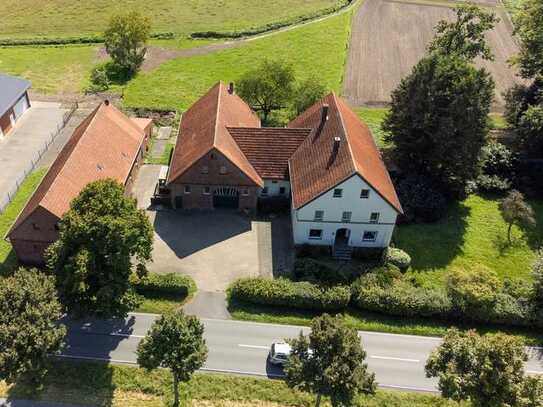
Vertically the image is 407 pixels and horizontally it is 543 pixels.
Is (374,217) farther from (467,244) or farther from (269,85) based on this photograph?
(269,85)

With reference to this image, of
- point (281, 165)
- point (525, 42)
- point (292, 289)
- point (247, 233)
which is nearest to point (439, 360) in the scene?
point (292, 289)

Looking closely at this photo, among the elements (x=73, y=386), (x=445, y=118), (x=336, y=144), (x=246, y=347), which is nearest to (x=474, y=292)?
(x=336, y=144)

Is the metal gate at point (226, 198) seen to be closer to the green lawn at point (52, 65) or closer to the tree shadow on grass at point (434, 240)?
the tree shadow on grass at point (434, 240)

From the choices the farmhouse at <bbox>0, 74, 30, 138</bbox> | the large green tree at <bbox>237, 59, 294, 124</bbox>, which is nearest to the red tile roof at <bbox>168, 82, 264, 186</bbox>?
the large green tree at <bbox>237, 59, 294, 124</bbox>

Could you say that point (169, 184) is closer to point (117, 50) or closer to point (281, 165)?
point (281, 165)

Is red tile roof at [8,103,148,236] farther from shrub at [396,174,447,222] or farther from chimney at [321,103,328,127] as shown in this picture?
shrub at [396,174,447,222]

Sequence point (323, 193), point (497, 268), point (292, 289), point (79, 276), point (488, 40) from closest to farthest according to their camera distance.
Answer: point (79, 276) → point (292, 289) → point (323, 193) → point (497, 268) → point (488, 40)

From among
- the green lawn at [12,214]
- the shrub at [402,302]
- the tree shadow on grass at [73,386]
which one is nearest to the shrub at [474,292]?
the shrub at [402,302]
